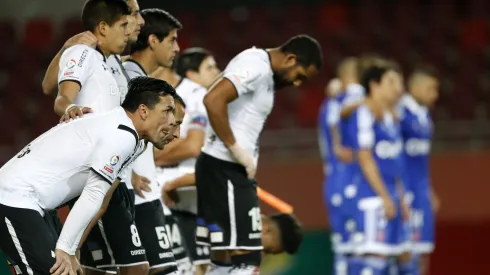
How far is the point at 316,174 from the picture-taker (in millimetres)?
12211

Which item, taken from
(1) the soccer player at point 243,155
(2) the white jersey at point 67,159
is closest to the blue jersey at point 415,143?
(1) the soccer player at point 243,155

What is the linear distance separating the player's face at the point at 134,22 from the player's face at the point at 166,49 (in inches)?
21.0

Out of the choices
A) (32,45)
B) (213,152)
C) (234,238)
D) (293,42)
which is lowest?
(234,238)

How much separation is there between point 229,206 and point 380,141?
324 cm

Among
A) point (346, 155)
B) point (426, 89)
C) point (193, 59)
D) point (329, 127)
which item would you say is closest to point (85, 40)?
point (193, 59)

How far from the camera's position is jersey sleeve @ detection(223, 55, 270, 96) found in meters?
6.59

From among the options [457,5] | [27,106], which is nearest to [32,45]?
[27,106]

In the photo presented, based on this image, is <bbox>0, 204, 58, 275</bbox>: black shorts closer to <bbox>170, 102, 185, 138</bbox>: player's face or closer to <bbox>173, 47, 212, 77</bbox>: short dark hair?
<bbox>170, 102, 185, 138</bbox>: player's face

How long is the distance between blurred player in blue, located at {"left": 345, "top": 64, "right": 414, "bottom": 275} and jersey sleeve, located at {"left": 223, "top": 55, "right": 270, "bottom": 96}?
2.93 metres

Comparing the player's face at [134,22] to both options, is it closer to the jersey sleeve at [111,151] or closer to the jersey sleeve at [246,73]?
the jersey sleeve at [246,73]

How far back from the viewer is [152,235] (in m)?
6.21

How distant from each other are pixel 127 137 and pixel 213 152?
197cm

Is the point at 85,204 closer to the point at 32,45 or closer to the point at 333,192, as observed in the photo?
the point at 333,192

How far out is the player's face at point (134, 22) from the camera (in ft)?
19.2
